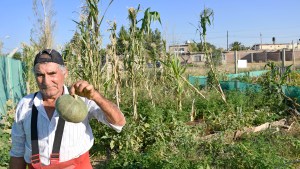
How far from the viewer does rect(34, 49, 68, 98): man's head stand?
2252mm

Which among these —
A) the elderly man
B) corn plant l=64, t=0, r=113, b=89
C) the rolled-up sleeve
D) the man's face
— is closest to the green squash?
the elderly man

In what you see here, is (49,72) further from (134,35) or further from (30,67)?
(30,67)

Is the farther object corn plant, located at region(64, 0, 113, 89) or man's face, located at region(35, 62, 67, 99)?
corn plant, located at region(64, 0, 113, 89)

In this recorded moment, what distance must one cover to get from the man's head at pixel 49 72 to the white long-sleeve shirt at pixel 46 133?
0.10m

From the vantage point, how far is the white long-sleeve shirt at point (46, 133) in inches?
88.1

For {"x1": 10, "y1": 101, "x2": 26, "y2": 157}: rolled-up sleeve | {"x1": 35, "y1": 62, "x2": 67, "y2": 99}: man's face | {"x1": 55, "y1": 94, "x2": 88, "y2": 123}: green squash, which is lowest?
{"x1": 10, "y1": 101, "x2": 26, "y2": 157}: rolled-up sleeve

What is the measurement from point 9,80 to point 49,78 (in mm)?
6966

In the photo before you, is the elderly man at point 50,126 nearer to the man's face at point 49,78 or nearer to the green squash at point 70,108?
the man's face at point 49,78

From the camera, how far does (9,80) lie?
8.68m

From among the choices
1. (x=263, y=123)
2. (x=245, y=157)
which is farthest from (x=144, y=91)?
(x=245, y=157)

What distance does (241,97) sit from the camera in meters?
7.91

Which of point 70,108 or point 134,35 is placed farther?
point 134,35

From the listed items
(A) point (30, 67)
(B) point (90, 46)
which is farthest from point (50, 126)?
(A) point (30, 67)

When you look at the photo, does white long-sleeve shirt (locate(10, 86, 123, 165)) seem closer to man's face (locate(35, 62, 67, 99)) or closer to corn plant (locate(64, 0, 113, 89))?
man's face (locate(35, 62, 67, 99))
